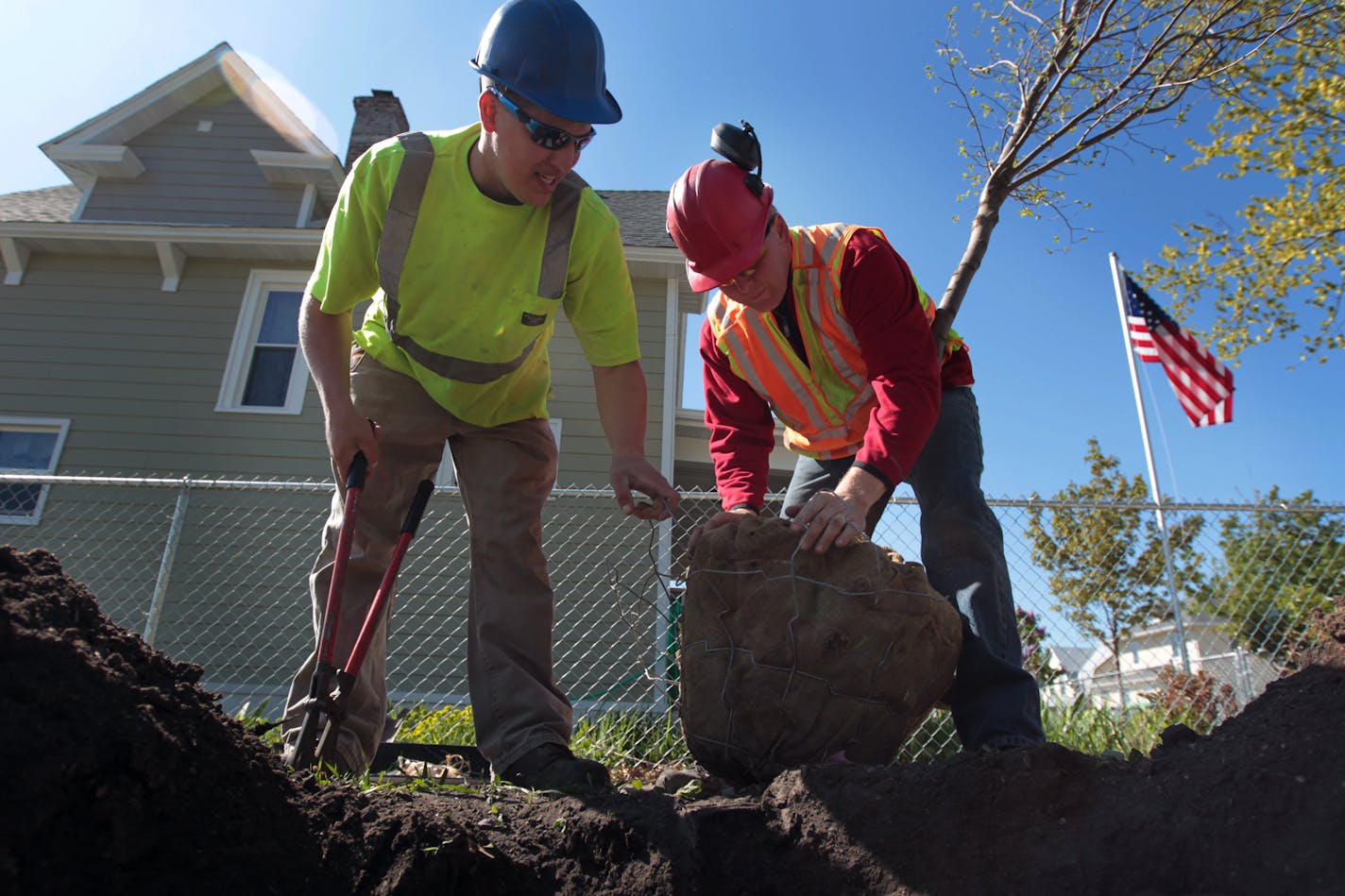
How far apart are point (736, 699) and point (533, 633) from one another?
0.70 meters

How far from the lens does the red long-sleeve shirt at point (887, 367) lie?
2.36 meters

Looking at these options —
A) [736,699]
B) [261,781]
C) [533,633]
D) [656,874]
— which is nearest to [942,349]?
[736,699]

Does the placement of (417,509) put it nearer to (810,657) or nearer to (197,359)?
(810,657)

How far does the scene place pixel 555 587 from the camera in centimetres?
648

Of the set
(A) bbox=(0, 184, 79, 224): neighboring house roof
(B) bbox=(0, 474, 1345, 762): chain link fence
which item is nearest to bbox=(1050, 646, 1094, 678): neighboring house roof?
(B) bbox=(0, 474, 1345, 762): chain link fence

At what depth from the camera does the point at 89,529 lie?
811 cm

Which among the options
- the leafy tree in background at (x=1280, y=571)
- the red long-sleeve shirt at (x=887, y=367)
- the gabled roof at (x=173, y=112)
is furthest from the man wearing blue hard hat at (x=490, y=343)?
the gabled roof at (x=173, y=112)

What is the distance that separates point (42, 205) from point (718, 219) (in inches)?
454

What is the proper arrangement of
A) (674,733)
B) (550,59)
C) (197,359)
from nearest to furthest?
1. (550,59)
2. (674,733)
3. (197,359)

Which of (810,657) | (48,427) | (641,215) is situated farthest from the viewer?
(641,215)

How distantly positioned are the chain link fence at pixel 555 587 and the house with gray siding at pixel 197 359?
0.05m

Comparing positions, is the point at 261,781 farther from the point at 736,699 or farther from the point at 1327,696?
the point at 1327,696

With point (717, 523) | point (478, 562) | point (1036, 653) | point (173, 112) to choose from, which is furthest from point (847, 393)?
point (173, 112)

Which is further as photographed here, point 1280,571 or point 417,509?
point 1280,571
